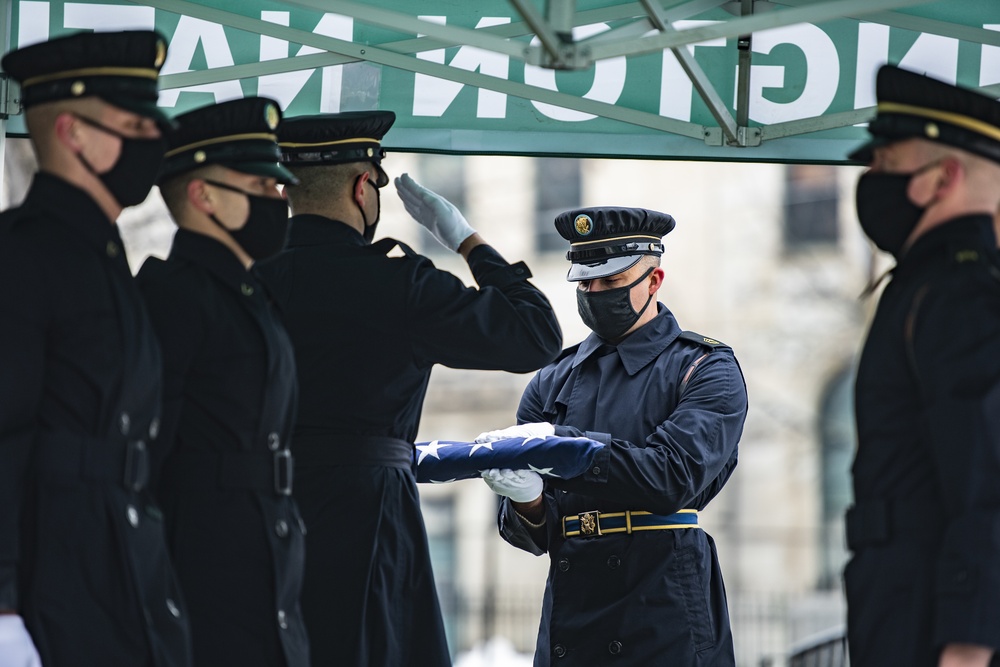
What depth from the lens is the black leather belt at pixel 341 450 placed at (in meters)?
3.99

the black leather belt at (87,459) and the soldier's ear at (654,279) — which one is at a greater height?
the soldier's ear at (654,279)

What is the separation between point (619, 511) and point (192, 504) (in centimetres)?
192

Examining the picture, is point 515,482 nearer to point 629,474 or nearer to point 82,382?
point 629,474

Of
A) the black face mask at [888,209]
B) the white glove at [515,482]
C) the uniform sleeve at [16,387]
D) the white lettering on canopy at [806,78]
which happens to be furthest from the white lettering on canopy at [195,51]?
the black face mask at [888,209]

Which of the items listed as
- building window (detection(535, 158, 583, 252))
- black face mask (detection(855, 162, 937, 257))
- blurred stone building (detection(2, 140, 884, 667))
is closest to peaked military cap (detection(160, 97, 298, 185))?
black face mask (detection(855, 162, 937, 257))

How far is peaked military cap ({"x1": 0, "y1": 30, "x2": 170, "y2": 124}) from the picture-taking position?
10.5 ft

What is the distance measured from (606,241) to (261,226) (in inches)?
76.2

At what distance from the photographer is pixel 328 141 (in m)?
4.17

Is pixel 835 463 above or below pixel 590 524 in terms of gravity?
below

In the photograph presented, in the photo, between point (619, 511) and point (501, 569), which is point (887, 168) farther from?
point (501, 569)

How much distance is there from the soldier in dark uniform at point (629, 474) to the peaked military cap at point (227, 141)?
1442mm

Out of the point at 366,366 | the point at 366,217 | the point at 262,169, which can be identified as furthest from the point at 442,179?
the point at 262,169

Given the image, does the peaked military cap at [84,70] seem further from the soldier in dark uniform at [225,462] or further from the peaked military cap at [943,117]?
the peaked military cap at [943,117]

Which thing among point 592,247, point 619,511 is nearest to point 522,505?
point 619,511
